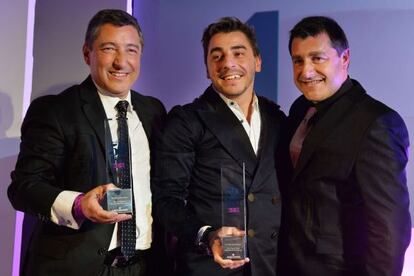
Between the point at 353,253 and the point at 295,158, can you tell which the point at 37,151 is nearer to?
the point at 295,158

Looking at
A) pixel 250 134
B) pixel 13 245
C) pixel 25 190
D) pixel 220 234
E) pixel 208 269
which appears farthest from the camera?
pixel 13 245

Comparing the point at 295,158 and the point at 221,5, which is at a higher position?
the point at 221,5

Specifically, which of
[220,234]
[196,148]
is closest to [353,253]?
[220,234]

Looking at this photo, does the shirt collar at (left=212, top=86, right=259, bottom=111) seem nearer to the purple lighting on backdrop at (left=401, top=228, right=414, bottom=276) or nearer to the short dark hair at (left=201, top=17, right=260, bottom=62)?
the short dark hair at (left=201, top=17, right=260, bottom=62)

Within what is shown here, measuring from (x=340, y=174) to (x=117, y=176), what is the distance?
837mm

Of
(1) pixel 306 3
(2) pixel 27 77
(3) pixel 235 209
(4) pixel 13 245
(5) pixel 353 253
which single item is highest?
(1) pixel 306 3

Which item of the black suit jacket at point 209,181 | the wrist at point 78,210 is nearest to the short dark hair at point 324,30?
the black suit jacket at point 209,181

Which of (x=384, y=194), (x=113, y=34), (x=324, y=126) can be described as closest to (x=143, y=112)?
(x=113, y=34)

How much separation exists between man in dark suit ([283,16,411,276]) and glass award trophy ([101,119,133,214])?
0.68m

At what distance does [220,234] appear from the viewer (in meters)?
1.47

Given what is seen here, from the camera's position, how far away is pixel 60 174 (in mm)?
1750

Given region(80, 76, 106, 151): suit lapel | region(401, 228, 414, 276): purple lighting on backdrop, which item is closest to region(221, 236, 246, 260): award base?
region(80, 76, 106, 151): suit lapel

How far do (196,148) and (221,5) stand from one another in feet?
4.76

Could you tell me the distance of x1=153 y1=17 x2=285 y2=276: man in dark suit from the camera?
68.2 inches
